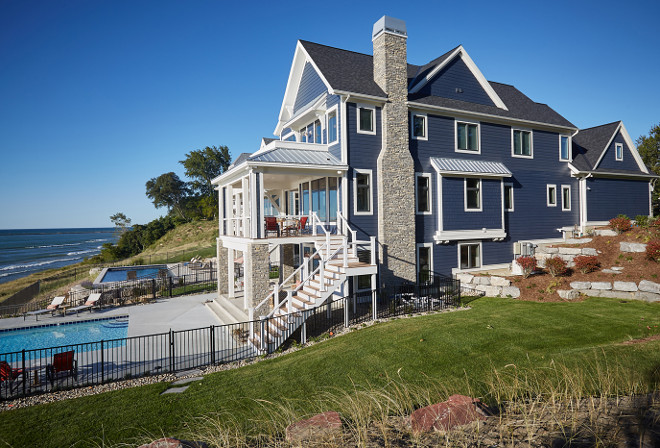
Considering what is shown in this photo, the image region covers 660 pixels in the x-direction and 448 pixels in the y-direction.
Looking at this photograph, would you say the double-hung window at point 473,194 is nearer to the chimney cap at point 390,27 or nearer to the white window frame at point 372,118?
the white window frame at point 372,118

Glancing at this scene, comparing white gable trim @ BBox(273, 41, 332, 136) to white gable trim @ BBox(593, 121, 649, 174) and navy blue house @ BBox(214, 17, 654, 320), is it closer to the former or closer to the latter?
navy blue house @ BBox(214, 17, 654, 320)

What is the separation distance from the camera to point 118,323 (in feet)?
58.4

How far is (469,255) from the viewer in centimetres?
2002

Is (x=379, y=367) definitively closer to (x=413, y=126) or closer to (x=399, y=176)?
(x=399, y=176)

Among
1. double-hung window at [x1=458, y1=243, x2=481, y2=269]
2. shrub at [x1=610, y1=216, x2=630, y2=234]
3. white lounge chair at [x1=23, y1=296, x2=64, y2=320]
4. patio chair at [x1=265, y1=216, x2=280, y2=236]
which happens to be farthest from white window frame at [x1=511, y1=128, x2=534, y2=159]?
white lounge chair at [x1=23, y1=296, x2=64, y2=320]

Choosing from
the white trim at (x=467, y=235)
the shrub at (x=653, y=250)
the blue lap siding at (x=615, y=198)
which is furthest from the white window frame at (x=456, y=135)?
the blue lap siding at (x=615, y=198)

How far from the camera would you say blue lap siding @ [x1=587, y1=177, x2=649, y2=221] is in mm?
24172

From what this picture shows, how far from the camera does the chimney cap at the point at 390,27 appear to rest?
1705 centimetres

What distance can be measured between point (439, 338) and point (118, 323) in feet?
50.6

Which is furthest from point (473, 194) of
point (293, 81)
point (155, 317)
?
point (155, 317)

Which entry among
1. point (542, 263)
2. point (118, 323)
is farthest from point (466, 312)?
point (118, 323)

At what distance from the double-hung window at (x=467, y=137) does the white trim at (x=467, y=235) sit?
4.51 m

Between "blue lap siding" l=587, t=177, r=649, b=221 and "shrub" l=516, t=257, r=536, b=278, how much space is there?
9.74 m

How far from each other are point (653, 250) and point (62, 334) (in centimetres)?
2634
